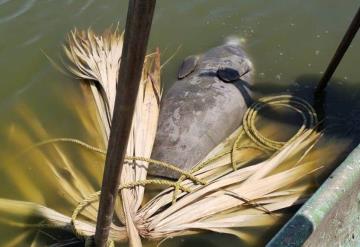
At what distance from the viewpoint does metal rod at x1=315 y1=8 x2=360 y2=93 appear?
15.8 ft

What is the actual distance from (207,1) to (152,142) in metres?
3.12

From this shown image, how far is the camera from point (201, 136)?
5016 millimetres

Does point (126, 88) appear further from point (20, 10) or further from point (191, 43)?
point (20, 10)

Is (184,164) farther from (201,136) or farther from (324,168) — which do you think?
(324,168)

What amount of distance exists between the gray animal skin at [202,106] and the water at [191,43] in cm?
36

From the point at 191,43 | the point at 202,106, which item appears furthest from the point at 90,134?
the point at 191,43

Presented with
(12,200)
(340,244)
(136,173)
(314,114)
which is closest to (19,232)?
(12,200)

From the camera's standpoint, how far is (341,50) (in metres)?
5.12

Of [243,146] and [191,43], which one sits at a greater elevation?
[191,43]

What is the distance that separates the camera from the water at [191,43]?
571 cm

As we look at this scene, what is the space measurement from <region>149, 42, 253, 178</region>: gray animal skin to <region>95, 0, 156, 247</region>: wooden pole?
189cm

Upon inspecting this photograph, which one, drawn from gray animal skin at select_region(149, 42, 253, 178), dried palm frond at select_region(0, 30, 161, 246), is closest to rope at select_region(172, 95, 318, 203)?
gray animal skin at select_region(149, 42, 253, 178)

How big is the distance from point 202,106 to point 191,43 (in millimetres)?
1623

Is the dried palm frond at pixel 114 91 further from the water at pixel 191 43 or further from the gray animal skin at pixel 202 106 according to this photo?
the water at pixel 191 43
